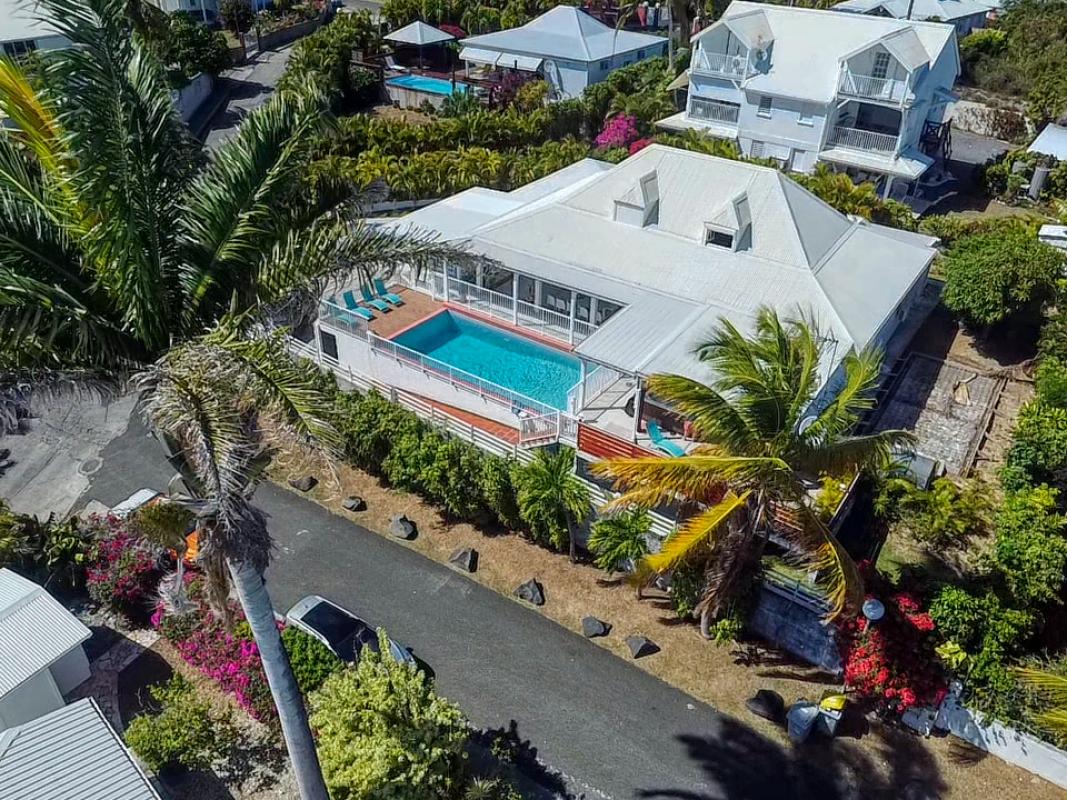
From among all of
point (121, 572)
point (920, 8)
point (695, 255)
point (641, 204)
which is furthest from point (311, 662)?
point (920, 8)

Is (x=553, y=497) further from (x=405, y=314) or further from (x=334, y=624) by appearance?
(x=405, y=314)

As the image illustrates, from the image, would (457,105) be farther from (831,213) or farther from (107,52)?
(107,52)

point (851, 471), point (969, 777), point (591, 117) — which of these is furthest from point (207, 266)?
point (591, 117)

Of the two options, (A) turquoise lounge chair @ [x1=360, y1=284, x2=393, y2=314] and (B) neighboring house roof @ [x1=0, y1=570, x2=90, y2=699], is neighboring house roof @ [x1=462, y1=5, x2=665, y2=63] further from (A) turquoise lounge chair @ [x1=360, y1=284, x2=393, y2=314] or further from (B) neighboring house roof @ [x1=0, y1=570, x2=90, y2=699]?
(B) neighboring house roof @ [x1=0, y1=570, x2=90, y2=699]

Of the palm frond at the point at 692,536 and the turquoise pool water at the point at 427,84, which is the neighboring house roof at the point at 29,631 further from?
the turquoise pool water at the point at 427,84

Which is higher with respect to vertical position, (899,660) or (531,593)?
(899,660)

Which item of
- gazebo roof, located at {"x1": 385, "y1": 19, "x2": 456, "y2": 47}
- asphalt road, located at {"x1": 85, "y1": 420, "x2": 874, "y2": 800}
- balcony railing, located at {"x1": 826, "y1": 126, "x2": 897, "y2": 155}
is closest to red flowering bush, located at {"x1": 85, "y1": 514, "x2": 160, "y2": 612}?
asphalt road, located at {"x1": 85, "y1": 420, "x2": 874, "y2": 800}
